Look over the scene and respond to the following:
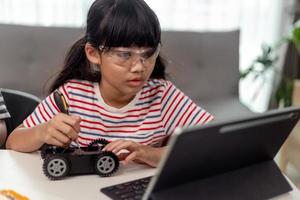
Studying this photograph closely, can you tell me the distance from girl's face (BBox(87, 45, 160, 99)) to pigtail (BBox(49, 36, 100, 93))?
11 cm

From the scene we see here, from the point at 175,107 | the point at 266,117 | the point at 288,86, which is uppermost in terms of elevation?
the point at 266,117

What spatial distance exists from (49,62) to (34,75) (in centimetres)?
11

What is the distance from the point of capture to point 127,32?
1090mm

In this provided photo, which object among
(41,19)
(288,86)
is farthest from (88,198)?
(288,86)

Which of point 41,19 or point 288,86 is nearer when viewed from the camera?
point 41,19

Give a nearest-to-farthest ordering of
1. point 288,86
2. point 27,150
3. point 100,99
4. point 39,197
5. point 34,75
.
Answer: point 39,197
point 27,150
point 100,99
point 34,75
point 288,86

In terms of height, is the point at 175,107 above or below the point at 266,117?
below

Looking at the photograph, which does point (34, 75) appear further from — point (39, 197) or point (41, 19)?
point (39, 197)

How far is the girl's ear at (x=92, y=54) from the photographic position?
117 cm

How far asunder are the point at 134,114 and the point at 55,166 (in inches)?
15.2

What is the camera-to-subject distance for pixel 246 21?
310cm

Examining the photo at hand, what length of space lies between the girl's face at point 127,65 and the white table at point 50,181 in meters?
0.22

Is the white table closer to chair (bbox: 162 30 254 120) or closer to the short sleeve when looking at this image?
the short sleeve

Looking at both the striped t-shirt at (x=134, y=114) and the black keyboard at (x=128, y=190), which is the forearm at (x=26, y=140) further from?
the black keyboard at (x=128, y=190)
